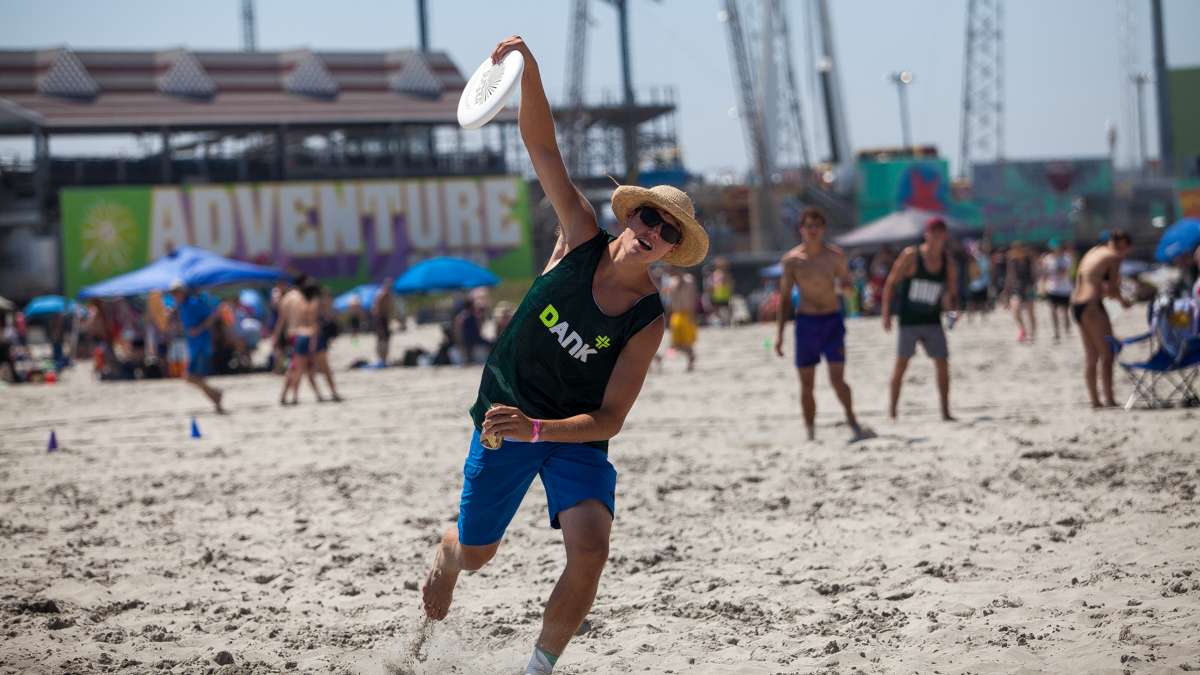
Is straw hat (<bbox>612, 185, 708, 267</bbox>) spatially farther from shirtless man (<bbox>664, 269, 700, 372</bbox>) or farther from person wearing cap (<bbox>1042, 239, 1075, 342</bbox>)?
person wearing cap (<bbox>1042, 239, 1075, 342</bbox>)

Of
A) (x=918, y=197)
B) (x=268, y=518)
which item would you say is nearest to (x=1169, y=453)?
(x=268, y=518)

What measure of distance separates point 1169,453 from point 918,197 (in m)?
41.3

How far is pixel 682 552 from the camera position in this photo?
19.3 ft

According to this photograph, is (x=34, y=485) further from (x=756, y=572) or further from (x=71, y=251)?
(x=71, y=251)

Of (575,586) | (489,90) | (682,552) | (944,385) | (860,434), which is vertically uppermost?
(489,90)

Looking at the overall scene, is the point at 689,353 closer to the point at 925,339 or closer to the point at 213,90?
the point at 925,339

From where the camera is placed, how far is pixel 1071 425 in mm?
8930

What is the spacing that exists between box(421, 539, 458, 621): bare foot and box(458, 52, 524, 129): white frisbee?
142 cm

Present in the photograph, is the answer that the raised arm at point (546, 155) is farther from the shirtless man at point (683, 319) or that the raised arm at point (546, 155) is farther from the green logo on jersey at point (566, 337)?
the shirtless man at point (683, 319)

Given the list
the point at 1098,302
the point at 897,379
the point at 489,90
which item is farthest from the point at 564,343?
the point at 1098,302

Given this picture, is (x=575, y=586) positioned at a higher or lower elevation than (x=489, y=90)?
lower

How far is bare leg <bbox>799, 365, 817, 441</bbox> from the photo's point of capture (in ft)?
29.3

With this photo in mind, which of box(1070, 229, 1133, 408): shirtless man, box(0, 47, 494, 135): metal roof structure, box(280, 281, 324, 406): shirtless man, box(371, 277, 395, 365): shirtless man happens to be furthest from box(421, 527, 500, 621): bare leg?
box(0, 47, 494, 135): metal roof structure

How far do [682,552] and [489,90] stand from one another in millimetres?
2706
